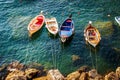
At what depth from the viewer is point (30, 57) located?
47.1 meters

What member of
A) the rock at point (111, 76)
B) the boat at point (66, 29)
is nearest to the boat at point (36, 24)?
the boat at point (66, 29)

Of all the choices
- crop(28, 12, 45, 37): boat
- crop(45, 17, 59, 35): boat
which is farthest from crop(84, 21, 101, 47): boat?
crop(28, 12, 45, 37): boat

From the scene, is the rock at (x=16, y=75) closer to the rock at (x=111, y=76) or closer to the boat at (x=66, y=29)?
the boat at (x=66, y=29)

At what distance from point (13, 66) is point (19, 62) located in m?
1.44

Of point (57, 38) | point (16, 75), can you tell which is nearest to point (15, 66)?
point (16, 75)

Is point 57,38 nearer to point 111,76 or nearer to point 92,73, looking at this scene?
point 92,73

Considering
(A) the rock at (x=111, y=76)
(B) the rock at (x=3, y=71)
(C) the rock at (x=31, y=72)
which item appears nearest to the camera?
(A) the rock at (x=111, y=76)

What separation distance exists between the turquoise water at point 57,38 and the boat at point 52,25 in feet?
3.27

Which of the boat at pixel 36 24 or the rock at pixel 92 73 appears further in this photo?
the boat at pixel 36 24

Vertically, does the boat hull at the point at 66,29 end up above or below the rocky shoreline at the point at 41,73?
above

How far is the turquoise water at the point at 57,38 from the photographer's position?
150 ft

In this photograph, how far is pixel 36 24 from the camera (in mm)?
53219

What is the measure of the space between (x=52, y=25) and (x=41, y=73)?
39.9 ft

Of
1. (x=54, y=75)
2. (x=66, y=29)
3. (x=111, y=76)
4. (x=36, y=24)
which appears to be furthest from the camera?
(x=36, y=24)
